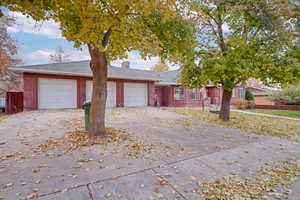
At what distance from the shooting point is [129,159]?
3.85 meters

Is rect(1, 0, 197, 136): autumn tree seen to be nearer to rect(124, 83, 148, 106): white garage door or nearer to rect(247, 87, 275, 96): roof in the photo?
rect(124, 83, 148, 106): white garage door

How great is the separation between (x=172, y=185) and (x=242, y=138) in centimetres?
436

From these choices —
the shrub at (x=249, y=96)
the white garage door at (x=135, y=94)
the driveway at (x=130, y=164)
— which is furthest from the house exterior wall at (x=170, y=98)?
the driveway at (x=130, y=164)

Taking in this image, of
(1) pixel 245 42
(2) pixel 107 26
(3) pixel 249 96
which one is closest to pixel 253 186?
(2) pixel 107 26

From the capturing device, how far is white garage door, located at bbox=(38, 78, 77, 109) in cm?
1155

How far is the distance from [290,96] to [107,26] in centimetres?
1969

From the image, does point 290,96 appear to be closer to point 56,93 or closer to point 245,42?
point 245,42

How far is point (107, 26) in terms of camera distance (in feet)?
13.0

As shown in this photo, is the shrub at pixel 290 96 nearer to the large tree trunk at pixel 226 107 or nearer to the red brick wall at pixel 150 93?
the large tree trunk at pixel 226 107

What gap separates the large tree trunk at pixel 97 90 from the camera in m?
5.22

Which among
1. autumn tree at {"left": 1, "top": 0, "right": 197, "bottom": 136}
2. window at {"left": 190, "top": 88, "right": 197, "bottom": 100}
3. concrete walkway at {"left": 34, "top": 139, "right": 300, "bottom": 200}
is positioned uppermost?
autumn tree at {"left": 1, "top": 0, "right": 197, "bottom": 136}

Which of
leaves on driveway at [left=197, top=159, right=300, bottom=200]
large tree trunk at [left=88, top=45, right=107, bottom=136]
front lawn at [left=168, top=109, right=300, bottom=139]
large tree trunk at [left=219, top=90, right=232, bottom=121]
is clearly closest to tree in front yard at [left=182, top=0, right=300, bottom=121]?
large tree trunk at [left=219, top=90, right=232, bottom=121]

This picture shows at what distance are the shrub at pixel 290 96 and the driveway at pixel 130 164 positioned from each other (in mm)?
14078

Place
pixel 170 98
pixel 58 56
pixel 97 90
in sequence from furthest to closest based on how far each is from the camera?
pixel 58 56 < pixel 170 98 < pixel 97 90
